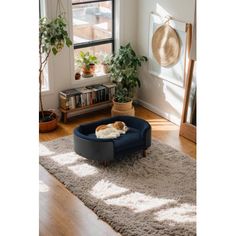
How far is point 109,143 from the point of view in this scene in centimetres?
479

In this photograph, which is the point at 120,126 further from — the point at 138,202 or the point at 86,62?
the point at 86,62

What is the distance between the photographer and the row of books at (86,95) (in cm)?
604

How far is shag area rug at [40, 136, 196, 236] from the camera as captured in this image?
395 centimetres

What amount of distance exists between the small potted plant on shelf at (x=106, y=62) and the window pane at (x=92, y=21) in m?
0.29

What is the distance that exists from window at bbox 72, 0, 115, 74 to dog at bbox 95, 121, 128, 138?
5.16ft

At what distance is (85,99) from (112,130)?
132 cm

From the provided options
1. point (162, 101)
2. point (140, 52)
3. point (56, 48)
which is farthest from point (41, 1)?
point (162, 101)

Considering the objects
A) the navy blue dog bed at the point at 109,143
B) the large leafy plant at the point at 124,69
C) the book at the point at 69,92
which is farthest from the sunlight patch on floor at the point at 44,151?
the large leafy plant at the point at 124,69

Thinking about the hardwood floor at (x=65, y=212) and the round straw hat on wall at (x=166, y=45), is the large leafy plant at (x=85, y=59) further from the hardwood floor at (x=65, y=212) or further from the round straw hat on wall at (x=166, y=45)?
the hardwood floor at (x=65, y=212)

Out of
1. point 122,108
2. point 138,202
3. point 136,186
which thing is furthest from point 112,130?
point 122,108
